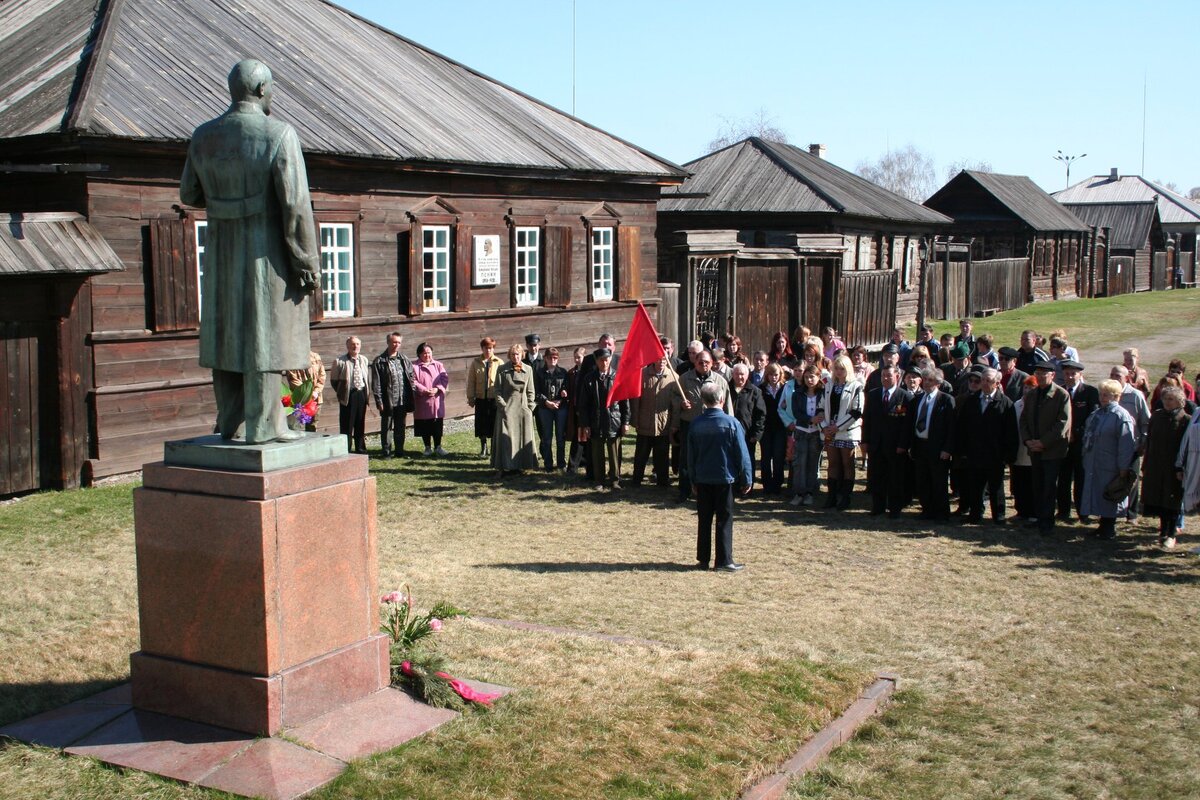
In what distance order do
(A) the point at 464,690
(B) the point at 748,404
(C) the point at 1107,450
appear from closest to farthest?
(A) the point at 464,690 < (C) the point at 1107,450 < (B) the point at 748,404

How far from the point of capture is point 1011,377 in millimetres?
15125

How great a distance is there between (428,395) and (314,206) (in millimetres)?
3236

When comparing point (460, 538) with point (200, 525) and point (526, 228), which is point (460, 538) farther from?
point (526, 228)

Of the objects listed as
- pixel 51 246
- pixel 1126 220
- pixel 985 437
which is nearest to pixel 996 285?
pixel 1126 220

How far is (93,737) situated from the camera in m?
6.98

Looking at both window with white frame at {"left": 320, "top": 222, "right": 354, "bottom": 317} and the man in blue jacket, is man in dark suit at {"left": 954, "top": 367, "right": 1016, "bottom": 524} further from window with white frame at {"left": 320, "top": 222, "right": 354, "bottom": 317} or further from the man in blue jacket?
window with white frame at {"left": 320, "top": 222, "right": 354, "bottom": 317}

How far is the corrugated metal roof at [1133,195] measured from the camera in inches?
2768

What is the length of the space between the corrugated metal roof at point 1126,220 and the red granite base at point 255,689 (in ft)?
200

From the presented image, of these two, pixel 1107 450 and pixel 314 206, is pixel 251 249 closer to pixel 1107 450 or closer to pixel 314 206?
pixel 1107 450

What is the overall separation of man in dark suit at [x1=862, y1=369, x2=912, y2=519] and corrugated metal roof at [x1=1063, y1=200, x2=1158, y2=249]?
52790 millimetres

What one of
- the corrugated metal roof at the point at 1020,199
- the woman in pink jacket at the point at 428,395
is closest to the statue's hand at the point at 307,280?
the woman in pink jacket at the point at 428,395

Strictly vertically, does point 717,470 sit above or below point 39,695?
above

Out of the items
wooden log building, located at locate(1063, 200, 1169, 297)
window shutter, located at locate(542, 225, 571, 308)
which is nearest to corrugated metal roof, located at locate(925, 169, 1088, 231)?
wooden log building, located at locate(1063, 200, 1169, 297)

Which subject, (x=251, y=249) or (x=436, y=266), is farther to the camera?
(x=436, y=266)
